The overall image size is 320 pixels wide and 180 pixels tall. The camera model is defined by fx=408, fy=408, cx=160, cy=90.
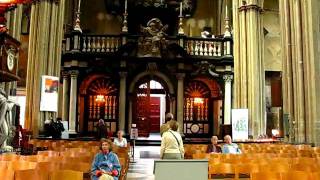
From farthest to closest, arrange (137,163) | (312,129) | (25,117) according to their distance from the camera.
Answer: (25,117) < (137,163) < (312,129)

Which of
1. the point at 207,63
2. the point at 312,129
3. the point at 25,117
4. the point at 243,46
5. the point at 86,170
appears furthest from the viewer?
the point at 207,63

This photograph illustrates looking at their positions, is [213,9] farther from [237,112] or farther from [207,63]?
[237,112]

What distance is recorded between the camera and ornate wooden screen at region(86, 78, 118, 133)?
83.4ft

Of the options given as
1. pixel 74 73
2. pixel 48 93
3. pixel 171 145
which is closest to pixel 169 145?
pixel 171 145

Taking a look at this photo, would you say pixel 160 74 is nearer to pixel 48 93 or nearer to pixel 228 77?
pixel 228 77

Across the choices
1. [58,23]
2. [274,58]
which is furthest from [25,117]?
[274,58]

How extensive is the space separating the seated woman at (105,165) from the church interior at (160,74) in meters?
4.53

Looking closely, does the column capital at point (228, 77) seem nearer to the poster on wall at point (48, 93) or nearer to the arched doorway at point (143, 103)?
the arched doorway at point (143, 103)

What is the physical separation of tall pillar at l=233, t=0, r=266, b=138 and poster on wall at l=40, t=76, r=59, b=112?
9.42 metres

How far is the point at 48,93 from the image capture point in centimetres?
1719

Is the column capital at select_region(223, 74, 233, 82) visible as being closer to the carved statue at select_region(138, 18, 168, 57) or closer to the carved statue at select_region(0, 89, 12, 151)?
the carved statue at select_region(138, 18, 168, 57)

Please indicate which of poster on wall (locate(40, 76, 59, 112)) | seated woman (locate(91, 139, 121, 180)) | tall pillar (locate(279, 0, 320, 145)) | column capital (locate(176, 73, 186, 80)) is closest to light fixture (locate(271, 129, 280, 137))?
column capital (locate(176, 73, 186, 80))

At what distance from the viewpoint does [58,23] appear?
19703 millimetres

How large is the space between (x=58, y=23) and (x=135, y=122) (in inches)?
327
